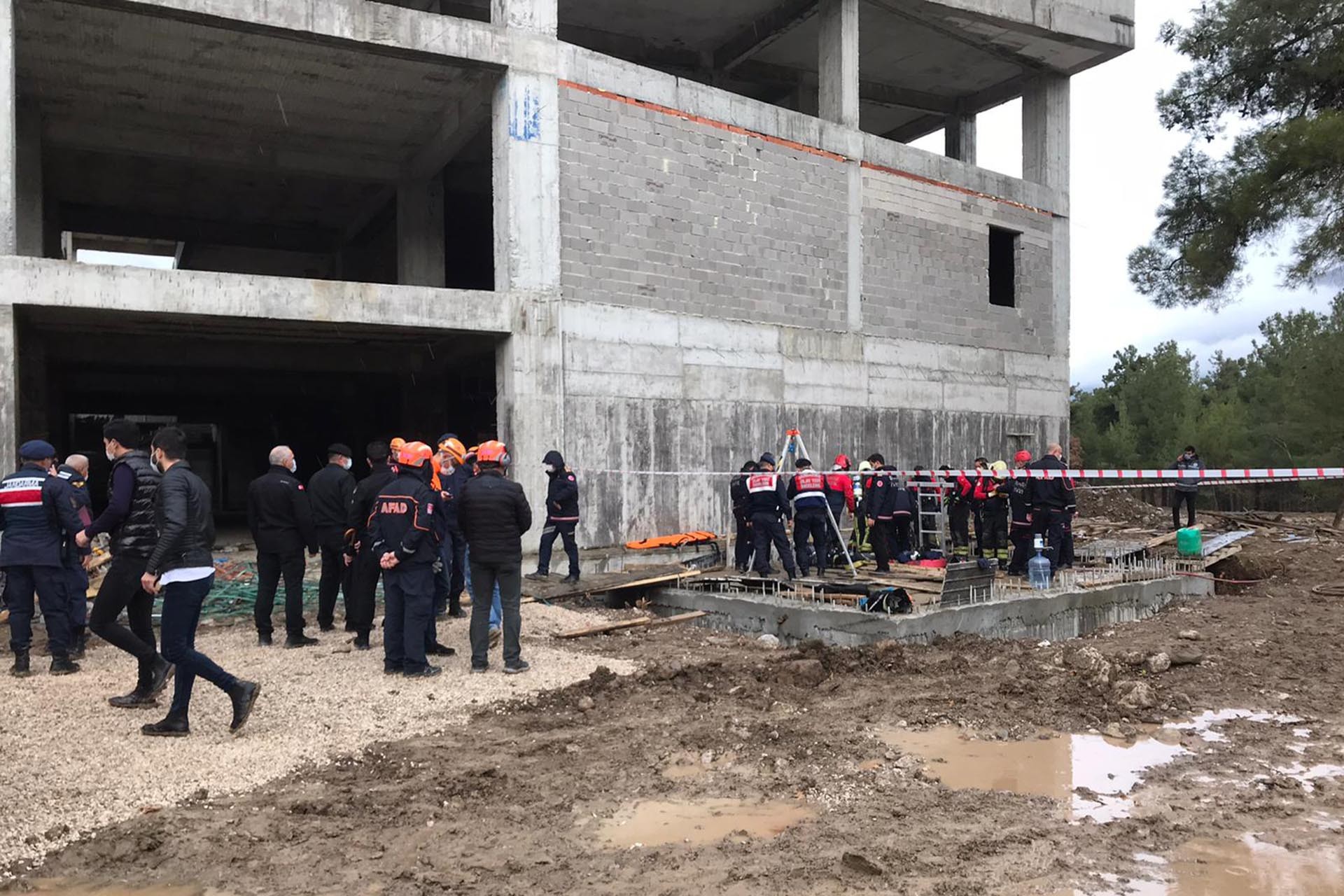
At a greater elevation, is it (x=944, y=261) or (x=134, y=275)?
(x=944, y=261)

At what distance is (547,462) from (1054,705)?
691cm

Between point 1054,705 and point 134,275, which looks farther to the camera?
point 134,275

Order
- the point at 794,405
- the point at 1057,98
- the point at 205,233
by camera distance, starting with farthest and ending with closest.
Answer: the point at 205,233, the point at 1057,98, the point at 794,405

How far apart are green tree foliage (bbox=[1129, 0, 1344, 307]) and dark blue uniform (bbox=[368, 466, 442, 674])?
16811mm

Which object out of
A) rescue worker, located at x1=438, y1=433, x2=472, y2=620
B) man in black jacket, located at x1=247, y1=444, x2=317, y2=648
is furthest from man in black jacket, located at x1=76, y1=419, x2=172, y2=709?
rescue worker, located at x1=438, y1=433, x2=472, y2=620

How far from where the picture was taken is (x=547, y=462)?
12.5m

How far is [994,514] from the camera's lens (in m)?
14.5

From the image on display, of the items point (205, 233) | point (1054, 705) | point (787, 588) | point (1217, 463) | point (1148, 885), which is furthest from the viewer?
point (1217, 463)

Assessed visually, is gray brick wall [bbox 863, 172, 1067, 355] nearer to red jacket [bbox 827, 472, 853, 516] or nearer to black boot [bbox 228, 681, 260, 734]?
red jacket [bbox 827, 472, 853, 516]

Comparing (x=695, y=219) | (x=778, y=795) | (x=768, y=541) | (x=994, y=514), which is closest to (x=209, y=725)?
(x=778, y=795)

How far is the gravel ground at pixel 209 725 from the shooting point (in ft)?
17.2

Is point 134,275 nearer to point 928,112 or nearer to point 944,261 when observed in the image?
point 944,261

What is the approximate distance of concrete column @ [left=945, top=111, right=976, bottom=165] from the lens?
940 inches

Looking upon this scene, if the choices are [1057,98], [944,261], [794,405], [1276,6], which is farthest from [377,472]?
[1276,6]
